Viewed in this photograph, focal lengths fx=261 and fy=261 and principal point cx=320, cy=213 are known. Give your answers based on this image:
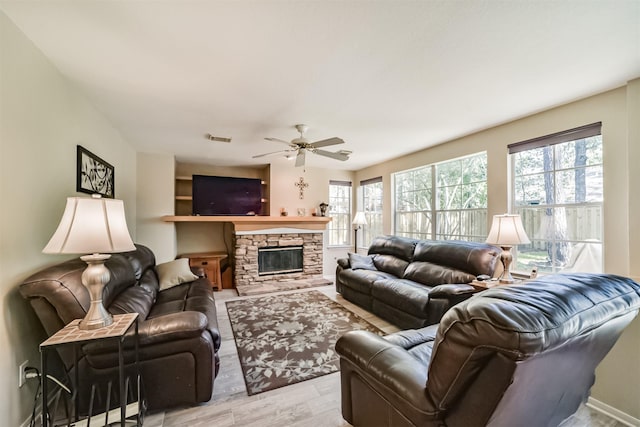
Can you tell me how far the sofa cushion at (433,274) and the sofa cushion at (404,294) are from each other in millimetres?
119

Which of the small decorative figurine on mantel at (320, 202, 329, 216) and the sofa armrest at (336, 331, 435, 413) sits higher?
the small decorative figurine on mantel at (320, 202, 329, 216)

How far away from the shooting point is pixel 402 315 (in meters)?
3.06

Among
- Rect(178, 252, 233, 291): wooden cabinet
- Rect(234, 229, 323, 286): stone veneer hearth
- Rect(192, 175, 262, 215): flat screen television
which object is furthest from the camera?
Rect(234, 229, 323, 286): stone veneer hearth

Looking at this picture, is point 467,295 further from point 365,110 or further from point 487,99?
point 365,110

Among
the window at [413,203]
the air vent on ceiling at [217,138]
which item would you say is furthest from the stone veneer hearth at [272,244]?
the air vent on ceiling at [217,138]

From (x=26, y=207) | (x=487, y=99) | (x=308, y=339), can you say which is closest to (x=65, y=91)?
(x=26, y=207)

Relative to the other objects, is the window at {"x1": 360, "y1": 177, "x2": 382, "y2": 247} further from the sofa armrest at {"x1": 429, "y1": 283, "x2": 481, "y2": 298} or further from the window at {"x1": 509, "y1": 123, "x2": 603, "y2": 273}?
the sofa armrest at {"x1": 429, "y1": 283, "x2": 481, "y2": 298}

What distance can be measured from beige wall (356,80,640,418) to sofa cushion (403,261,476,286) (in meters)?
0.99

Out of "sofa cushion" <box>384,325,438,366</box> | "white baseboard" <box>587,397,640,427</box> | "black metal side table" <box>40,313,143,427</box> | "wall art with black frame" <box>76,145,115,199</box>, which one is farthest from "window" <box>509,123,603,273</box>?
"wall art with black frame" <box>76,145,115,199</box>

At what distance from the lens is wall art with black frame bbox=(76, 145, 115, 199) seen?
2350 mm

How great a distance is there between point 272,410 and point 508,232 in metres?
2.45

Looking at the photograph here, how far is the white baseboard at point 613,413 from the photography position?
1.77m

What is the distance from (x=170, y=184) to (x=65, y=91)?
2662 mm

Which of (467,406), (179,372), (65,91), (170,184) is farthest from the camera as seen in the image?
(170,184)
